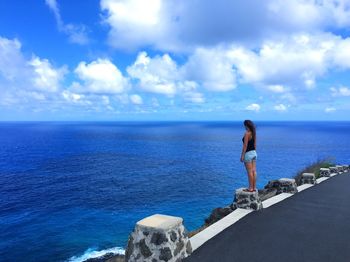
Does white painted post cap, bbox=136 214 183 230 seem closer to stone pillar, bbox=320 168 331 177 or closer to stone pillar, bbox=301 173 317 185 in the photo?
stone pillar, bbox=301 173 317 185

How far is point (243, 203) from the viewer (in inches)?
418

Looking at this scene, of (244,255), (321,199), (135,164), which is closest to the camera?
(244,255)

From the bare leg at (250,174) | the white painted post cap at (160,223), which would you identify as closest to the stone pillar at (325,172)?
the bare leg at (250,174)

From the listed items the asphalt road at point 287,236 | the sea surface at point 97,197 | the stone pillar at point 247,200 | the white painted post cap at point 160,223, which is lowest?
the sea surface at point 97,197

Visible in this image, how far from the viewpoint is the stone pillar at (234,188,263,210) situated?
10508mm

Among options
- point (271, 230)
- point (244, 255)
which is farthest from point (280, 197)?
point (244, 255)

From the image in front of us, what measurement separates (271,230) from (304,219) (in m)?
1.81

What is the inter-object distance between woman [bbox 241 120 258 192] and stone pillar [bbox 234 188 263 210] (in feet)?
0.83

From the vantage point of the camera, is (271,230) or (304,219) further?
(304,219)

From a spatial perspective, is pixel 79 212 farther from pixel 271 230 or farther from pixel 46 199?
pixel 271 230

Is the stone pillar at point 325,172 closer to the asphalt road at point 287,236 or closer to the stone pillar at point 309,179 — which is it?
the stone pillar at point 309,179

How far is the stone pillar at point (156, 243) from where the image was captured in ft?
20.9

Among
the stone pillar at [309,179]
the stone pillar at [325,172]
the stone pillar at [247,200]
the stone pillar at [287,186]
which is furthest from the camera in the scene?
the stone pillar at [325,172]

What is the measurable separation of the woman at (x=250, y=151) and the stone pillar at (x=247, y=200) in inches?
10.0
